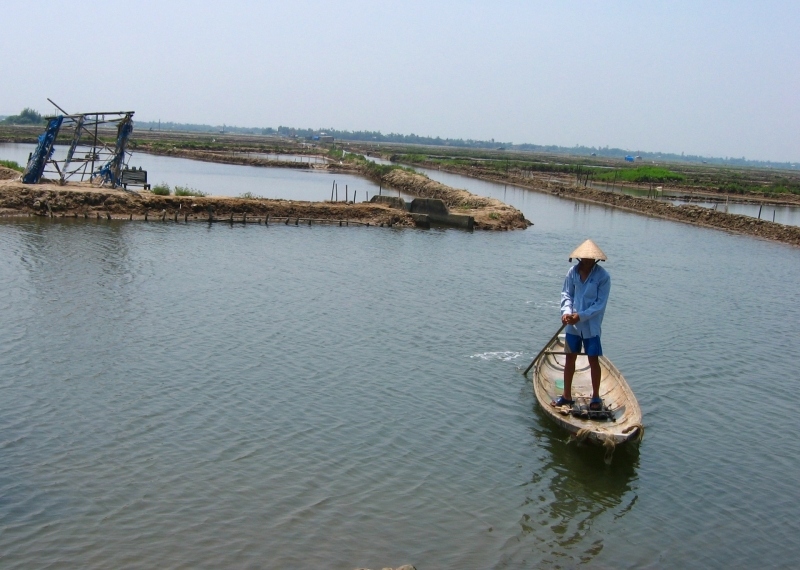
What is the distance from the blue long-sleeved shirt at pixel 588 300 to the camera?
931 centimetres

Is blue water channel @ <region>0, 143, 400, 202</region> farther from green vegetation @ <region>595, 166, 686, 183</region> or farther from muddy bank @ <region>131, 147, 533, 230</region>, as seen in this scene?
green vegetation @ <region>595, 166, 686, 183</region>

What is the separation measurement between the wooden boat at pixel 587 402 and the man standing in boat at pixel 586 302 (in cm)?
26

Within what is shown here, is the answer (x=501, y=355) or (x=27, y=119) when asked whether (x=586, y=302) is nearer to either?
(x=501, y=355)

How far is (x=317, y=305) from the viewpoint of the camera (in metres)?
15.8

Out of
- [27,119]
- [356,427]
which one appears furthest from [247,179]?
[27,119]

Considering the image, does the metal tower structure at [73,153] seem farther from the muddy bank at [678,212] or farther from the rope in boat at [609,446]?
the muddy bank at [678,212]

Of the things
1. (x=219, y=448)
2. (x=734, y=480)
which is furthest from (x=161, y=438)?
(x=734, y=480)

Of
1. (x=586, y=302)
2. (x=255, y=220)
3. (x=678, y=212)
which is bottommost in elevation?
(x=255, y=220)

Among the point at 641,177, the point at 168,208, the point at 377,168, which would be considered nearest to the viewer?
the point at 168,208

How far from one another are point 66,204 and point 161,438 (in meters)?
18.9

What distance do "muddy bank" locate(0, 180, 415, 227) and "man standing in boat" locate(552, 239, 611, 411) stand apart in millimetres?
19472

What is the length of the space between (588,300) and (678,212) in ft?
112

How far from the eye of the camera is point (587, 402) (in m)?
10.1

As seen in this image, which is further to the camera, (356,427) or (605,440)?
(356,427)
